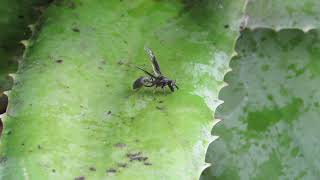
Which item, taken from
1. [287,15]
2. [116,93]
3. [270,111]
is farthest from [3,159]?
[287,15]

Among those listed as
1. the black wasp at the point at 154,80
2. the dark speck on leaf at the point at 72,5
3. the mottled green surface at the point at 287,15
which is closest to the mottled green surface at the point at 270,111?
the mottled green surface at the point at 287,15

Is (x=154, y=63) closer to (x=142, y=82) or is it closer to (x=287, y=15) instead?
(x=142, y=82)

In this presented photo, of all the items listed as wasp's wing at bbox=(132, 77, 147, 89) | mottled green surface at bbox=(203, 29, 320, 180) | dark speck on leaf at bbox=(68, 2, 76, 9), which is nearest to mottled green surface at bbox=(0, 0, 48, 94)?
dark speck on leaf at bbox=(68, 2, 76, 9)

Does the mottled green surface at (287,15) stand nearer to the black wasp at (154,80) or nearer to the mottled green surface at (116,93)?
the mottled green surface at (116,93)

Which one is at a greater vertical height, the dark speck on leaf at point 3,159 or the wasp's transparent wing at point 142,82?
the wasp's transparent wing at point 142,82

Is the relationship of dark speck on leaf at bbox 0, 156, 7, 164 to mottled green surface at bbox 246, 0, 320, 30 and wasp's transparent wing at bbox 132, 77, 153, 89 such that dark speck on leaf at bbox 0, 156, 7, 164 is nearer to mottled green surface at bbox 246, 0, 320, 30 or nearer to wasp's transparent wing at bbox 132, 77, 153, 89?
wasp's transparent wing at bbox 132, 77, 153, 89

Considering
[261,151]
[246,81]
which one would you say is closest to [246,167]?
[261,151]
